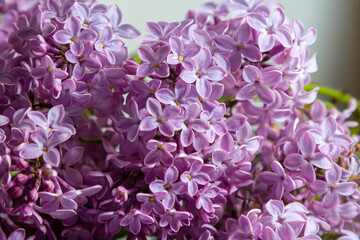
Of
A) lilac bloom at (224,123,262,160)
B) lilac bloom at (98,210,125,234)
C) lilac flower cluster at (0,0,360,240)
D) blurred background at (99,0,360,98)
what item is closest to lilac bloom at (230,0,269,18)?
lilac flower cluster at (0,0,360,240)

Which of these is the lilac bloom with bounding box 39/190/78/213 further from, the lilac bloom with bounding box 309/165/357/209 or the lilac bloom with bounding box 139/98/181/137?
the lilac bloom with bounding box 309/165/357/209

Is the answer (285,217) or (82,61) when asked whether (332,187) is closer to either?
(285,217)

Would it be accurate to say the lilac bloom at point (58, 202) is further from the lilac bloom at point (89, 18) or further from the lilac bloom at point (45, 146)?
the lilac bloom at point (89, 18)

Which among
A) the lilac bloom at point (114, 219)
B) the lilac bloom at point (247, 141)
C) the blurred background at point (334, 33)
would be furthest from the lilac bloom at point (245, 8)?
the blurred background at point (334, 33)

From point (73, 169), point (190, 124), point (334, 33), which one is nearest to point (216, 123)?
point (190, 124)

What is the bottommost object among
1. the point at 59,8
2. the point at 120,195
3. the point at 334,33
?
the point at 334,33

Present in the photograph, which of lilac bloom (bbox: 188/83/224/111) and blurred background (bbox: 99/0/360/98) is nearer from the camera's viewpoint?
lilac bloom (bbox: 188/83/224/111)
